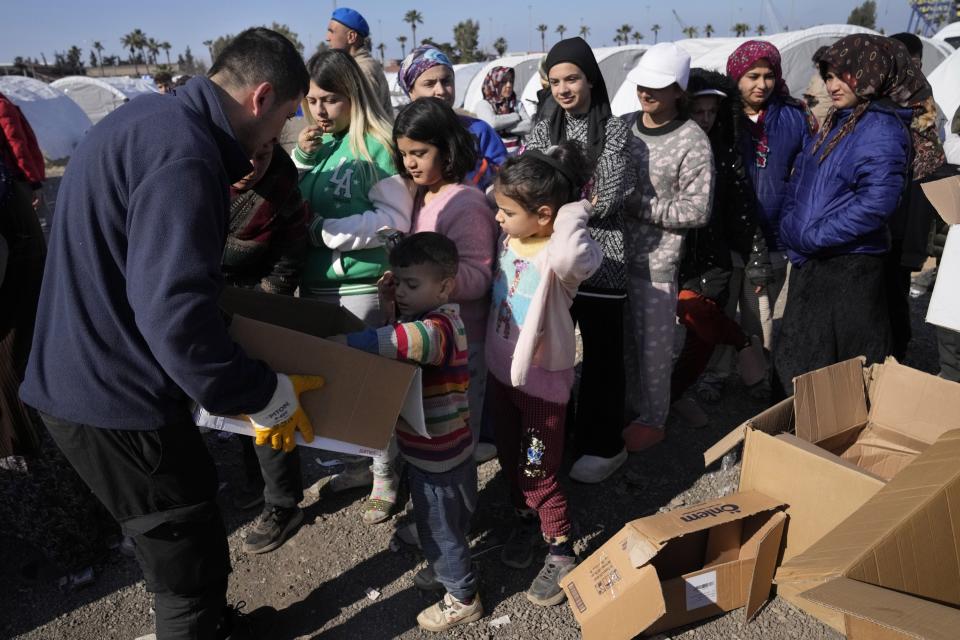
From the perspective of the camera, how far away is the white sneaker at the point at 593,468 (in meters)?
3.28

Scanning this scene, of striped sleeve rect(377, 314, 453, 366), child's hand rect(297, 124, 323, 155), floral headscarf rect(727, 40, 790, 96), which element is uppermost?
floral headscarf rect(727, 40, 790, 96)

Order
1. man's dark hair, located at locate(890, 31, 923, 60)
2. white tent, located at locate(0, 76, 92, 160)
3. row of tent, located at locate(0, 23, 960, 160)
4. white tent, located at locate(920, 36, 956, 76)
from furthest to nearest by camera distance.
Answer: white tent, located at locate(0, 76, 92, 160), white tent, located at locate(920, 36, 956, 76), row of tent, located at locate(0, 23, 960, 160), man's dark hair, located at locate(890, 31, 923, 60)

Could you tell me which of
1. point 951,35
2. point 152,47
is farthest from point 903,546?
point 152,47

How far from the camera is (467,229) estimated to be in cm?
259

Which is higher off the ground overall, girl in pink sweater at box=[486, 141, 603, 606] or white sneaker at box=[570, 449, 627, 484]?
girl in pink sweater at box=[486, 141, 603, 606]

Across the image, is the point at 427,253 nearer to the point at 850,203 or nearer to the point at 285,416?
the point at 285,416

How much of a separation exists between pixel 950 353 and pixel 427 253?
3.07m

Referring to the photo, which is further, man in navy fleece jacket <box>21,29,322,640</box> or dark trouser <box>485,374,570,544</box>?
dark trouser <box>485,374,570,544</box>

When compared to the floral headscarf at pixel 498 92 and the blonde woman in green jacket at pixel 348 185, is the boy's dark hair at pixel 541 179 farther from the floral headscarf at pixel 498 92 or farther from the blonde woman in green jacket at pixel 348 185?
the floral headscarf at pixel 498 92

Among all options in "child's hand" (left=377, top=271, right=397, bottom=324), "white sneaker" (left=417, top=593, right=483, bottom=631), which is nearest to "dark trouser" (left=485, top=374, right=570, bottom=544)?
"white sneaker" (left=417, top=593, right=483, bottom=631)

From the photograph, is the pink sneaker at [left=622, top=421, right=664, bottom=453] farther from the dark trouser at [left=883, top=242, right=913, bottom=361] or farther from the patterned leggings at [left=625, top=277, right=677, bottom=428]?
the dark trouser at [left=883, top=242, right=913, bottom=361]

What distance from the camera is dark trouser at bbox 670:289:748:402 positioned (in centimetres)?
366

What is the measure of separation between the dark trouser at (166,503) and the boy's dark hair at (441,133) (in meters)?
1.32

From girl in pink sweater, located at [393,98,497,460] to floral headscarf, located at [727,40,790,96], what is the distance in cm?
190
